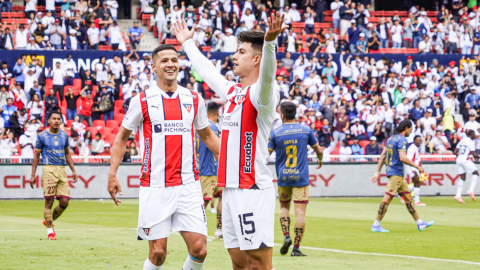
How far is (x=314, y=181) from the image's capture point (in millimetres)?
26375

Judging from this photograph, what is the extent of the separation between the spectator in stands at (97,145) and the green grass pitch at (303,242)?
5178mm

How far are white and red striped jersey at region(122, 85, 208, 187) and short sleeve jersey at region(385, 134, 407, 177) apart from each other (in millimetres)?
8646

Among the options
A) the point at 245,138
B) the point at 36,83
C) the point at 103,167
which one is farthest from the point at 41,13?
the point at 245,138

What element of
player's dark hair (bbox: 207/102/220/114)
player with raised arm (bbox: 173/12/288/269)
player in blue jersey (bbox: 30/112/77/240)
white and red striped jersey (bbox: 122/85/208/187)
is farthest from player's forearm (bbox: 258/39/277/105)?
player in blue jersey (bbox: 30/112/77/240)

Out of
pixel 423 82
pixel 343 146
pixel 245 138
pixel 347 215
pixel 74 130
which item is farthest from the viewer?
pixel 423 82

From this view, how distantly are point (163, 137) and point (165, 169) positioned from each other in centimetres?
33

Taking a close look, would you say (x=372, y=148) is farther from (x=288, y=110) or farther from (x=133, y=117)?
(x=133, y=117)

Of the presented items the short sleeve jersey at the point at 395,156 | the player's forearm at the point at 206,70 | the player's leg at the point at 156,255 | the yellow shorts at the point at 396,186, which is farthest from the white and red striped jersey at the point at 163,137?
the short sleeve jersey at the point at 395,156

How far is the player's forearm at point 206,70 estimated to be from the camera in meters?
6.54

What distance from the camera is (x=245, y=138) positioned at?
235 inches

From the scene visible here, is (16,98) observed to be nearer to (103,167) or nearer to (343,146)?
(103,167)

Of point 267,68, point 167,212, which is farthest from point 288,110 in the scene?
point 267,68

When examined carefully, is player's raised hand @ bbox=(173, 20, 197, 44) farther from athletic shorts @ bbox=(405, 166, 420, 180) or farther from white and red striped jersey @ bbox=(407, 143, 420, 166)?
athletic shorts @ bbox=(405, 166, 420, 180)

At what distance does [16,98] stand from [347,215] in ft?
47.1
